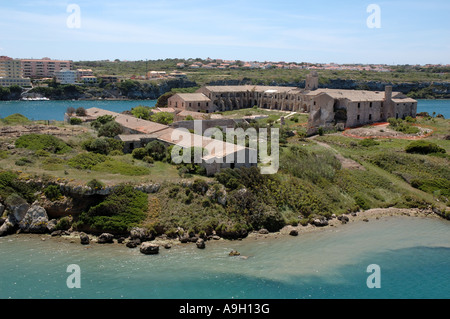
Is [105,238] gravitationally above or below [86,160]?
below

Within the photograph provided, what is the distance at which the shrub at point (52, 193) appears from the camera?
25656 mm

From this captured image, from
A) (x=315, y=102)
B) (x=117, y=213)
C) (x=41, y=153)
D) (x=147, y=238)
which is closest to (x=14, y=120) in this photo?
(x=41, y=153)

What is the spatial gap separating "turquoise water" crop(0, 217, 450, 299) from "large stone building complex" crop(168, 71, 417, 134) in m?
25.5

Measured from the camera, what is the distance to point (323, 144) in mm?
42844

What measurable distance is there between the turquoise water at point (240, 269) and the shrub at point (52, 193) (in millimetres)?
2815

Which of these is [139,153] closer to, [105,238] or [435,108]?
[105,238]

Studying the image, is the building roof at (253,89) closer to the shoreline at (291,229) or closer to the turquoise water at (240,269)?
the shoreline at (291,229)

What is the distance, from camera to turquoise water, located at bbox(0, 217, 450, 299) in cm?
1914

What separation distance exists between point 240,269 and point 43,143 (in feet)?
67.3

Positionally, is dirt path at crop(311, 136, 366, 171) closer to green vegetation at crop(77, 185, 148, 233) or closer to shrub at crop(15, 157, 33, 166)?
green vegetation at crop(77, 185, 148, 233)

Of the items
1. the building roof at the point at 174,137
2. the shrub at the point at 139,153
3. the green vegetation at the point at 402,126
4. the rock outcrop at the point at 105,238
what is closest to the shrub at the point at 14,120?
the building roof at the point at 174,137

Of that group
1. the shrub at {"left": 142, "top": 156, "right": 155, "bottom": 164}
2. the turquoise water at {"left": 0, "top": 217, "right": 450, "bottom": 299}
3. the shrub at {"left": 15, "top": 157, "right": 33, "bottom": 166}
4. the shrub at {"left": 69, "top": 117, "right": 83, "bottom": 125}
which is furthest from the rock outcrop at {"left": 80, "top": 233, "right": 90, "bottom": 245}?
the shrub at {"left": 69, "top": 117, "right": 83, "bottom": 125}

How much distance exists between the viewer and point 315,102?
53.1m

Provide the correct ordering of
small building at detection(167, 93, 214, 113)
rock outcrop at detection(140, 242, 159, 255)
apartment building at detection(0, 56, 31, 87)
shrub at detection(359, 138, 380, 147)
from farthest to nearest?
apartment building at detection(0, 56, 31, 87) → small building at detection(167, 93, 214, 113) → shrub at detection(359, 138, 380, 147) → rock outcrop at detection(140, 242, 159, 255)
